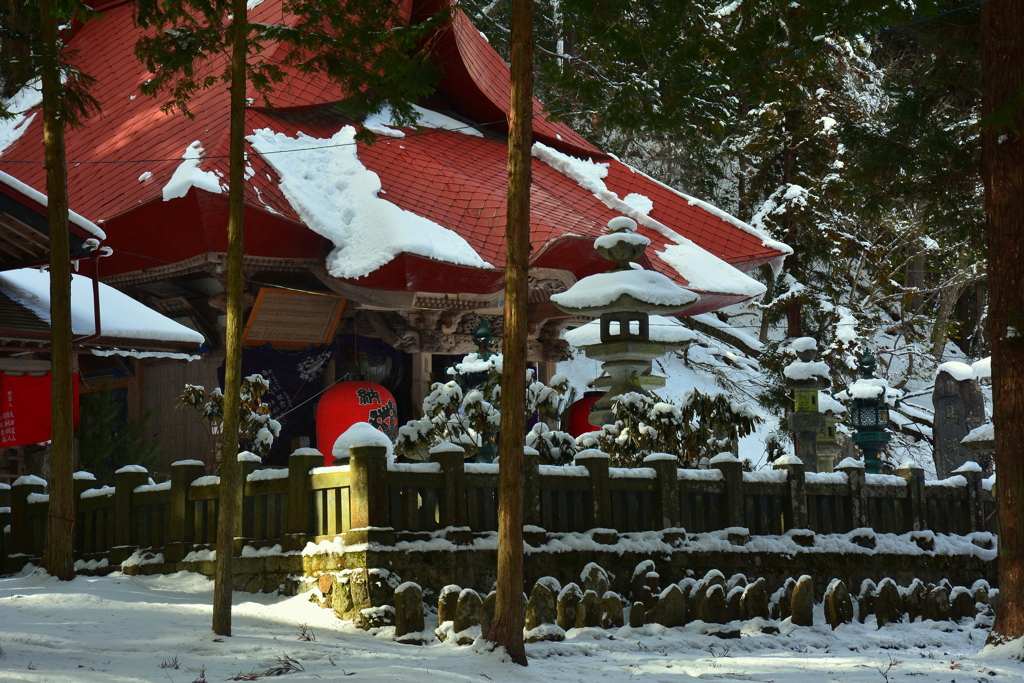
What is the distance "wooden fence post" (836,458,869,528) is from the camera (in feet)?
40.8

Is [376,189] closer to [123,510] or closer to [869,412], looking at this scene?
[123,510]

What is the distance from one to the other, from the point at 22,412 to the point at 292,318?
16.4ft

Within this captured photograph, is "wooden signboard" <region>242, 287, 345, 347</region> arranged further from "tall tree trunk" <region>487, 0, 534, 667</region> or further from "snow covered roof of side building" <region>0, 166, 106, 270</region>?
"tall tree trunk" <region>487, 0, 534, 667</region>

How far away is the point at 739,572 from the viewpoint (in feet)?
36.6

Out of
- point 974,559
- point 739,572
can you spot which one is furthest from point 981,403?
point 739,572

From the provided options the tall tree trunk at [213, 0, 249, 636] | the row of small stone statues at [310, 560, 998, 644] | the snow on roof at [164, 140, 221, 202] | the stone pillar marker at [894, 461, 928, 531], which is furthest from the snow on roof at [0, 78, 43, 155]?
the stone pillar marker at [894, 461, 928, 531]

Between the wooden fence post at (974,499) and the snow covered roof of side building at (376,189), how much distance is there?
5.35 meters

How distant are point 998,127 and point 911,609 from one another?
17.0 ft

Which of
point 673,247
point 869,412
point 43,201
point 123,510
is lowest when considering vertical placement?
point 123,510

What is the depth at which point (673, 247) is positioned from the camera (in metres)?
19.0

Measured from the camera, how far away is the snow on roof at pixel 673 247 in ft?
60.1

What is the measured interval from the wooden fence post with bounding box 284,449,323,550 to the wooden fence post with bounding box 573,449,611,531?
254 cm

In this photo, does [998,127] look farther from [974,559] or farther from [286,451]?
[286,451]

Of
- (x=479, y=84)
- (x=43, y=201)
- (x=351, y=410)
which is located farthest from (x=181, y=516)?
(x=479, y=84)
